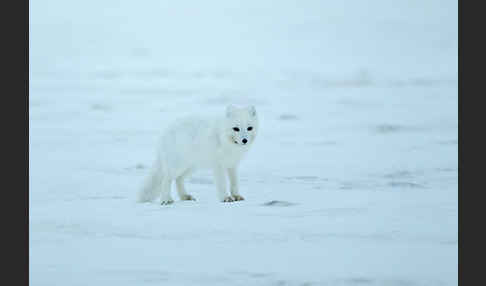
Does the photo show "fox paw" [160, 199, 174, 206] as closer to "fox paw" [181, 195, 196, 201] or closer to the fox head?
"fox paw" [181, 195, 196, 201]

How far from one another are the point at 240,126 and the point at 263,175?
193 cm

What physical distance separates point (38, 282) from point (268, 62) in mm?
19946

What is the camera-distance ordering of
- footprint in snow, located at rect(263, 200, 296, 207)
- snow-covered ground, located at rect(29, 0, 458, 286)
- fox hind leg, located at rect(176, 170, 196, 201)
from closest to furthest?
snow-covered ground, located at rect(29, 0, 458, 286)
footprint in snow, located at rect(263, 200, 296, 207)
fox hind leg, located at rect(176, 170, 196, 201)

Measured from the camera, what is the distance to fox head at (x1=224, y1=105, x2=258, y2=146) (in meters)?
5.34

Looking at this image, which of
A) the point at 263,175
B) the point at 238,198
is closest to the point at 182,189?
the point at 238,198

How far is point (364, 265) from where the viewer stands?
402 centimetres

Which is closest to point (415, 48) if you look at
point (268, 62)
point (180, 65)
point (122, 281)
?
point (268, 62)

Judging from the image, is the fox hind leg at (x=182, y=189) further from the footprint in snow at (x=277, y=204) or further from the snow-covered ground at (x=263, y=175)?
the footprint in snow at (x=277, y=204)

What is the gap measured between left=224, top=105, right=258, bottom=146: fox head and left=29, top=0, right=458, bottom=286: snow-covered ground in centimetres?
53

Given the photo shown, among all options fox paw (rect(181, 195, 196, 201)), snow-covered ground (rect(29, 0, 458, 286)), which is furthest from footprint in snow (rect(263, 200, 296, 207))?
fox paw (rect(181, 195, 196, 201))

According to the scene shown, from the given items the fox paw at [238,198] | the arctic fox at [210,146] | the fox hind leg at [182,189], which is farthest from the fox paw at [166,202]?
the fox paw at [238,198]

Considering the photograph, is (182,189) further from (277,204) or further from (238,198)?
(277,204)

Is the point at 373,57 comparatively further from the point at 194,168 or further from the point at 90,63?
the point at 194,168

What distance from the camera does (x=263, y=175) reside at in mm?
7211
